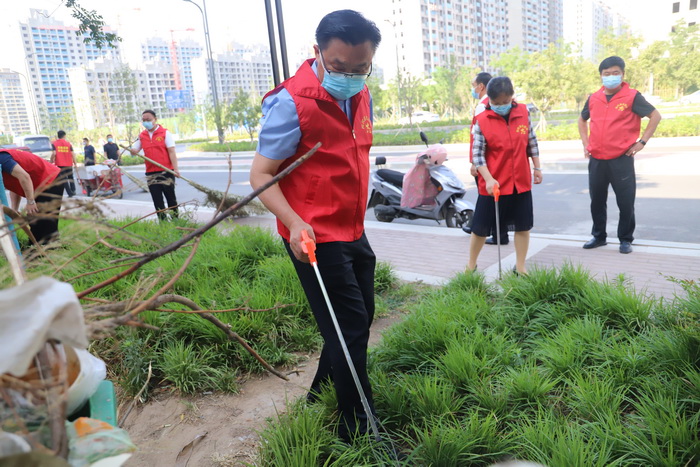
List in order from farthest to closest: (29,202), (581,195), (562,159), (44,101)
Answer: (44,101)
(562,159)
(581,195)
(29,202)

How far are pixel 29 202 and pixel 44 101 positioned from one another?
55311mm

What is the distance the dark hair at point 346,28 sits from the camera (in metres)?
2.34

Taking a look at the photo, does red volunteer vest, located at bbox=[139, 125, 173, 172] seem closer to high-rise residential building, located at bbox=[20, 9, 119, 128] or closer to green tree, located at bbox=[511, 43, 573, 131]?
green tree, located at bbox=[511, 43, 573, 131]

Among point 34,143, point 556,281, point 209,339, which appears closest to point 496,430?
point 556,281

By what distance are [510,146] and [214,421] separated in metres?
3.27

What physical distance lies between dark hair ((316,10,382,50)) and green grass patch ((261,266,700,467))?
1.67 metres

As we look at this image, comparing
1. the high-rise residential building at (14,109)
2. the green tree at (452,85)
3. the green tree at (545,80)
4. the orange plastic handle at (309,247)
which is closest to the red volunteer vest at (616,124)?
the orange plastic handle at (309,247)

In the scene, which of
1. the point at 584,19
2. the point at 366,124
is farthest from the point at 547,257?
the point at 584,19

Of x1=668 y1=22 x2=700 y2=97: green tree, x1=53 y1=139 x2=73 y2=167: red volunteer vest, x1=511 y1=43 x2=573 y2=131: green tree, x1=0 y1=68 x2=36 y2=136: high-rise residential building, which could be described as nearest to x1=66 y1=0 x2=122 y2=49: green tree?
x1=53 y1=139 x2=73 y2=167: red volunteer vest

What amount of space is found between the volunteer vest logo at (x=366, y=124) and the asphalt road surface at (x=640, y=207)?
442cm

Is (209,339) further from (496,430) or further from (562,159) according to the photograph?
(562,159)

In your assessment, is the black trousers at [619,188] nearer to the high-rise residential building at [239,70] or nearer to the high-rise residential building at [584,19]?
the high-rise residential building at [239,70]

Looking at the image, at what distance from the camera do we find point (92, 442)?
1104 millimetres

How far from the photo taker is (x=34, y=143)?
2359 centimetres
